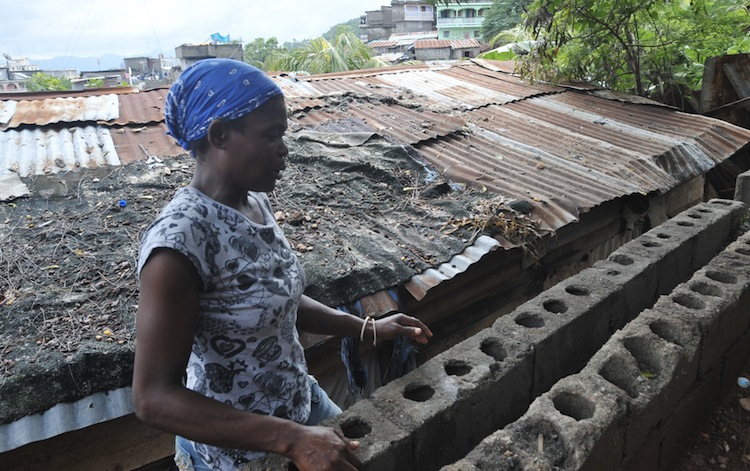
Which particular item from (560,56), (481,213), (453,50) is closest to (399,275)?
(481,213)

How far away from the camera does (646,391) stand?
2.28m

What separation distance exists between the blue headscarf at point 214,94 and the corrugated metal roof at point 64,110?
4.56m

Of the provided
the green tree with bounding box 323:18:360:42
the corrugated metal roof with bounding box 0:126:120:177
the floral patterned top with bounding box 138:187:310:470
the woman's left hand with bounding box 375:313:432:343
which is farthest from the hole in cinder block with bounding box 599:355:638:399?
the green tree with bounding box 323:18:360:42

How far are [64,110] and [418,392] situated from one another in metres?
5.30

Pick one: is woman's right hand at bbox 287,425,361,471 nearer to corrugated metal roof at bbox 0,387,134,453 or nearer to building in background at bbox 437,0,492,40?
corrugated metal roof at bbox 0,387,134,453

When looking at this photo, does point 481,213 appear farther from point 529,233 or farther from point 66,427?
point 66,427

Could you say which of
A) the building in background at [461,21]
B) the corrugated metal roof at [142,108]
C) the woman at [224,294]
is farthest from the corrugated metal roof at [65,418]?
the building in background at [461,21]

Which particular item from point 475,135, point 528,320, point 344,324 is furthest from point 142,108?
point 528,320

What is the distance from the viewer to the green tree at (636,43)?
7871 mm

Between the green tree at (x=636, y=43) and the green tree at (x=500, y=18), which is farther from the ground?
the green tree at (x=500, y=18)

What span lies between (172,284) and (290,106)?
5135mm

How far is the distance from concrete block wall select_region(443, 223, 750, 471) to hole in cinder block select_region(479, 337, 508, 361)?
351 mm

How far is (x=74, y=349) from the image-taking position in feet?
7.70

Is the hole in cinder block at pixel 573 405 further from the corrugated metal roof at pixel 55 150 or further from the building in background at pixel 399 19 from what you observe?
the building in background at pixel 399 19
